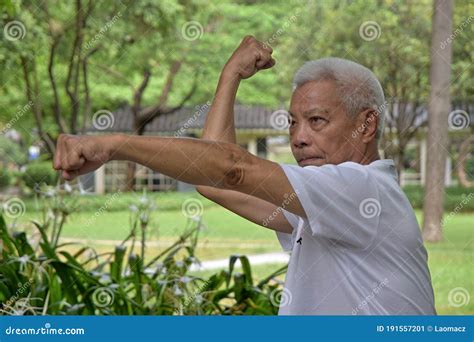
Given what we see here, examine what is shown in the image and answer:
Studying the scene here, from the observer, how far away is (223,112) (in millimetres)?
1177

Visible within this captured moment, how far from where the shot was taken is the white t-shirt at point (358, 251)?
3.23 feet

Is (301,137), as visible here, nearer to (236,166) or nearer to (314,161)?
(314,161)

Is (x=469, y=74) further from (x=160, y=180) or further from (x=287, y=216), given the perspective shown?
(x=287, y=216)

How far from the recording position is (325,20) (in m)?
8.34

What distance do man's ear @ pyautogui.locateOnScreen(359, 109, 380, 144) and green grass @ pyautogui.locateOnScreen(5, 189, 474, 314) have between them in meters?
4.60

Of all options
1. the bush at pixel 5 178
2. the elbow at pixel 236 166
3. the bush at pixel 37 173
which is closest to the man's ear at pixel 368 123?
the elbow at pixel 236 166

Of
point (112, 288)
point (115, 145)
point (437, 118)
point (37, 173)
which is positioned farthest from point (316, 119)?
point (37, 173)

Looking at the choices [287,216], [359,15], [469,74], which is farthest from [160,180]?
[287,216]

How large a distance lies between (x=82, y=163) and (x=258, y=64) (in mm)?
447

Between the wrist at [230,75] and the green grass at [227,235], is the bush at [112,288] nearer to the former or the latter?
the wrist at [230,75]

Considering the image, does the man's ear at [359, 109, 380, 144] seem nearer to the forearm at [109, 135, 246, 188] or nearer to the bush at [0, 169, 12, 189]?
the forearm at [109, 135, 246, 188]

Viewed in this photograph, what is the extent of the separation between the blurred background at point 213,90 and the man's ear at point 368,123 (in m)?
5.09

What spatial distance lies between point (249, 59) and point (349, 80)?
0.46 feet

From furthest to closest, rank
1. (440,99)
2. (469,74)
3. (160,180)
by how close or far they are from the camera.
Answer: (160,180) < (469,74) < (440,99)
